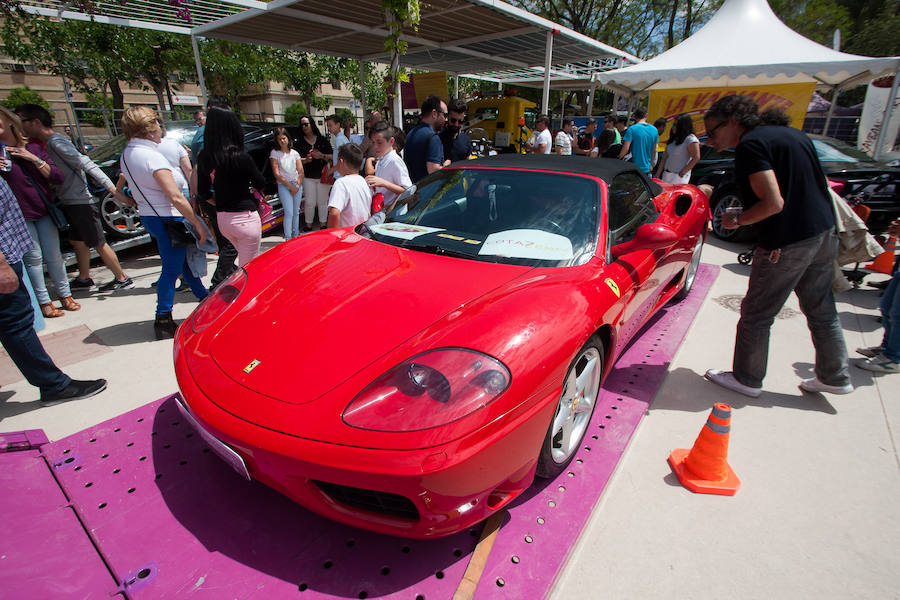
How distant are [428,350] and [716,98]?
39.5ft

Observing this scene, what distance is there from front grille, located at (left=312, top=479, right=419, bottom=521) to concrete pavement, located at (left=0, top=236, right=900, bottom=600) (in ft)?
2.18

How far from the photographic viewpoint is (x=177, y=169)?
171 inches

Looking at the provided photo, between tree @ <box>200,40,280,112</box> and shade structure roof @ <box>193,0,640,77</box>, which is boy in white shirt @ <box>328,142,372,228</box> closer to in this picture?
shade structure roof @ <box>193,0,640,77</box>

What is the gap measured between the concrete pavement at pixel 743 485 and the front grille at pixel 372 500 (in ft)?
2.18

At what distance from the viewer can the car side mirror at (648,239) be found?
2.25 m

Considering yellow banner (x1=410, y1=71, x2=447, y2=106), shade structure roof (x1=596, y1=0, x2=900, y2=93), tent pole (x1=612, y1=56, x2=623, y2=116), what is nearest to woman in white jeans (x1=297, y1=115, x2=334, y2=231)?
yellow banner (x1=410, y1=71, x2=447, y2=106)

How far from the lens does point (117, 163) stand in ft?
18.2

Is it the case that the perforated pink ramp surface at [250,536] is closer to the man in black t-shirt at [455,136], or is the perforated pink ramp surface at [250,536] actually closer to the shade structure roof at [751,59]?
the man in black t-shirt at [455,136]

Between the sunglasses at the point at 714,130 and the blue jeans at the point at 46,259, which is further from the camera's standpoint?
the blue jeans at the point at 46,259

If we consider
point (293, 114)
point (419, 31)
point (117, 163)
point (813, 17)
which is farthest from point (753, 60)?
point (813, 17)

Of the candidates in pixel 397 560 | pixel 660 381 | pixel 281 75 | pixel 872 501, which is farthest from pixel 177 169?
pixel 281 75

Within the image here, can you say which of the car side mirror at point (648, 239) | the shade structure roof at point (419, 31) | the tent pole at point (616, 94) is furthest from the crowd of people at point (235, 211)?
the tent pole at point (616, 94)

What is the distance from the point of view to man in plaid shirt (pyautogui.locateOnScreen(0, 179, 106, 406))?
2314 millimetres

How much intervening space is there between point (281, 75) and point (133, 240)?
85.5 ft
